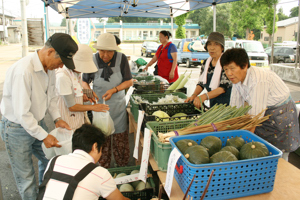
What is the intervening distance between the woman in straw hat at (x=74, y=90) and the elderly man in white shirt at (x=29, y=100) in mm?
121

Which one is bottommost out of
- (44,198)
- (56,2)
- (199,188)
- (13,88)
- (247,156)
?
(44,198)

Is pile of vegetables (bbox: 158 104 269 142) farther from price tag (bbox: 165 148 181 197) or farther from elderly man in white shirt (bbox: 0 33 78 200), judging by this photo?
elderly man in white shirt (bbox: 0 33 78 200)

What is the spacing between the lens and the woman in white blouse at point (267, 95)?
1990 millimetres

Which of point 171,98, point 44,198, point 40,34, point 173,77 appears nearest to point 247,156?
point 44,198

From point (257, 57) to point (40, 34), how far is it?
480 inches

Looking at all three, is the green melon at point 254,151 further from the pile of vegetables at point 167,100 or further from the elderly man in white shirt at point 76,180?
the pile of vegetables at point 167,100

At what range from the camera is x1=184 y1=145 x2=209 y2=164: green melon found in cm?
143

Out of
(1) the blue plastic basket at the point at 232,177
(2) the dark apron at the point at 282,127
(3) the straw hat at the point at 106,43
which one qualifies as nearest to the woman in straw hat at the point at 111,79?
(3) the straw hat at the point at 106,43

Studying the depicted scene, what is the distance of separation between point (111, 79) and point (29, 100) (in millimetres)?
1259

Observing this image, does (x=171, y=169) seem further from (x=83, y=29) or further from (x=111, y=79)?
(x=83, y=29)

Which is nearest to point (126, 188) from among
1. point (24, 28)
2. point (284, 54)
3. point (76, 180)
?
point (76, 180)

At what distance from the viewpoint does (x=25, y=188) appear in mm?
2346

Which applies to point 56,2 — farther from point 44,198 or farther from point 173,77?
point 44,198

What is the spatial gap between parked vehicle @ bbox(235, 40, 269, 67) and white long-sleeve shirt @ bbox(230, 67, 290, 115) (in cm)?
1277
